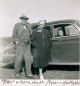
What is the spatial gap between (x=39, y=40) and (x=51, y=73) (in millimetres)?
303

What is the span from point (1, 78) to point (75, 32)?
0.75m

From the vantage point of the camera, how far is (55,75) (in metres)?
6.02

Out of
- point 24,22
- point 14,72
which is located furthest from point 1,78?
point 24,22

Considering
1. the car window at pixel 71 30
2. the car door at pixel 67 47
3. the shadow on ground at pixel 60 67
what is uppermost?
the car window at pixel 71 30

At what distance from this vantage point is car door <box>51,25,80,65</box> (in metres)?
6.01

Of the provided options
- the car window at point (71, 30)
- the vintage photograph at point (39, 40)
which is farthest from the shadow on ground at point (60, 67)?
the car window at point (71, 30)

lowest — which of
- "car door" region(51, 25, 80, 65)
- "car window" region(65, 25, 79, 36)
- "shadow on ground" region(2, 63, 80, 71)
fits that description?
"shadow on ground" region(2, 63, 80, 71)

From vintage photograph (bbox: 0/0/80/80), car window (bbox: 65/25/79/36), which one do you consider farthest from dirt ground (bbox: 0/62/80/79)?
car window (bbox: 65/25/79/36)

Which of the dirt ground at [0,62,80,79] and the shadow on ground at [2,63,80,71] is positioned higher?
the shadow on ground at [2,63,80,71]

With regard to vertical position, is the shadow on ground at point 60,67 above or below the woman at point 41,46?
below

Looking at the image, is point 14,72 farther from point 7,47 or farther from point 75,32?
point 75,32

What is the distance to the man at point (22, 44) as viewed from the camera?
237 inches

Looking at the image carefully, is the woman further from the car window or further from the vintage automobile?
the car window

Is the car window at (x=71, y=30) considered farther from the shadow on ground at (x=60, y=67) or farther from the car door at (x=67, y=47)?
the shadow on ground at (x=60, y=67)
